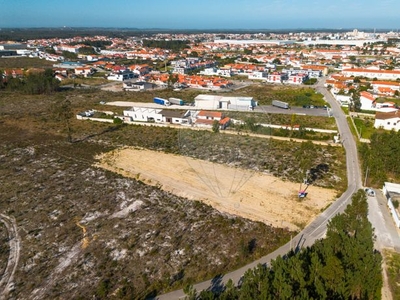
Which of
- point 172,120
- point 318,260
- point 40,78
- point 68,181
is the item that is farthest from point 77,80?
point 318,260

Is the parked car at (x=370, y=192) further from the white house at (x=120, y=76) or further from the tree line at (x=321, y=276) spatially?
the white house at (x=120, y=76)

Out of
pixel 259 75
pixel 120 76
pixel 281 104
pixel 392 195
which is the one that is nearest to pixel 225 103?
pixel 281 104

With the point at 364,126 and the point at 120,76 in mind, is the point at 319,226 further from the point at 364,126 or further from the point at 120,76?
the point at 120,76

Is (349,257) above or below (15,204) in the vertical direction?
above

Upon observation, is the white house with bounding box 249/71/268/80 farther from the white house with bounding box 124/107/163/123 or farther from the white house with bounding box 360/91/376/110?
the white house with bounding box 124/107/163/123

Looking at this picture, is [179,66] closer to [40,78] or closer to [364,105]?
[40,78]

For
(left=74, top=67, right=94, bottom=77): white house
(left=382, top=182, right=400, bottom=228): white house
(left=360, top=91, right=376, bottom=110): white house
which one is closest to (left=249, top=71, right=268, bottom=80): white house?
(left=360, top=91, right=376, bottom=110): white house

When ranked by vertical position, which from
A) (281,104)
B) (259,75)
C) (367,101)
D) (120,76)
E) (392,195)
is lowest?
(392,195)
